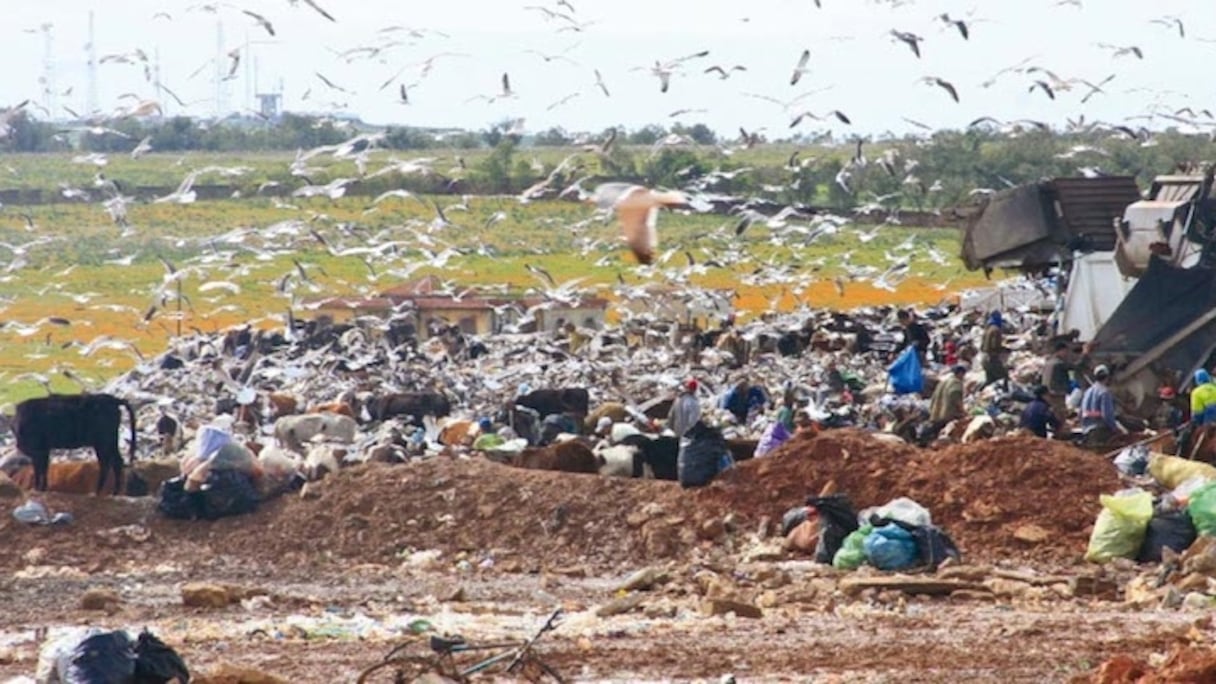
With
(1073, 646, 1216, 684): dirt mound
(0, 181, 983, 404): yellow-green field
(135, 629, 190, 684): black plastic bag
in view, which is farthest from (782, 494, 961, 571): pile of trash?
(0, 181, 983, 404): yellow-green field

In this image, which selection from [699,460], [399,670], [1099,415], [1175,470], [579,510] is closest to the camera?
[399,670]

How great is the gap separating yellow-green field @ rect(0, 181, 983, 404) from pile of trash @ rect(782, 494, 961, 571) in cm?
2376

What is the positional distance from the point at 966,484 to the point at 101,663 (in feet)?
27.1

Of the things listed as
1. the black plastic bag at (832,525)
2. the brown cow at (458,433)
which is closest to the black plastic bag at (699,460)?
the black plastic bag at (832,525)

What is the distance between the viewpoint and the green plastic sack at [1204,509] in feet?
47.6

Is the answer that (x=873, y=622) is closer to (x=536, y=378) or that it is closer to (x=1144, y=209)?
(x=1144, y=209)

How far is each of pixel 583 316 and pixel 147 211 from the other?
37.0m

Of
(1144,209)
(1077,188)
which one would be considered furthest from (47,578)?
(1077,188)

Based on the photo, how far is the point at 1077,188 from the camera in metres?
27.6

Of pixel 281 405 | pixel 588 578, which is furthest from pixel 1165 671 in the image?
pixel 281 405

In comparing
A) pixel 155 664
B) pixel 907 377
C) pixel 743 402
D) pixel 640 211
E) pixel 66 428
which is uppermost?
pixel 640 211

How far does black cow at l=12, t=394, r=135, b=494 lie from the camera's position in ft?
68.4

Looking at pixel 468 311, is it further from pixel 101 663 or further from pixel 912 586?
pixel 101 663

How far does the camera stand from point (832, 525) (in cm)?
1523
